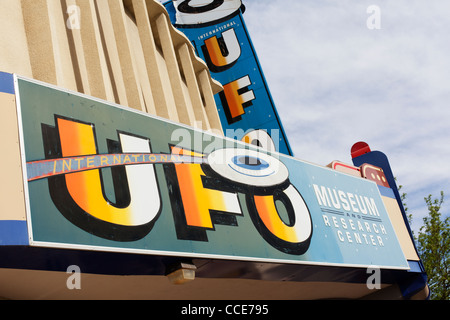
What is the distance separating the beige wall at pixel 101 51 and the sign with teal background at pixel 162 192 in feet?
4.26

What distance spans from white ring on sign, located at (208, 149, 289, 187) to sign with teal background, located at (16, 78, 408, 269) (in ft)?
0.08

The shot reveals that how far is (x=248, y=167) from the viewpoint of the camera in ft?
27.0

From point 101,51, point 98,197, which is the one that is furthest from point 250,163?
point 98,197

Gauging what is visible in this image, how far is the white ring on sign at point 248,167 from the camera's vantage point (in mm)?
7750

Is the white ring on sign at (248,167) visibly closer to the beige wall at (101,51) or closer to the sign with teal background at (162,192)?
the sign with teal background at (162,192)

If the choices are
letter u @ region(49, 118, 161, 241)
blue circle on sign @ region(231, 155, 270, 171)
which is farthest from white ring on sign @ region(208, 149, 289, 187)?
letter u @ region(49, 118, 161, 241)

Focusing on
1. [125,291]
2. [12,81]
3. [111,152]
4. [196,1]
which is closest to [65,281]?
[125,291]

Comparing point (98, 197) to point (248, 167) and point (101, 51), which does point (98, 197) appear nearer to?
point (248, 167)

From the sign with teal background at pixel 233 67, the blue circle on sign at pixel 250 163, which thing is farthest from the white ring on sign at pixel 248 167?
the sign with teal background at pixel 233 67

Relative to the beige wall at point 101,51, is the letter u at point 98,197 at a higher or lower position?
lower

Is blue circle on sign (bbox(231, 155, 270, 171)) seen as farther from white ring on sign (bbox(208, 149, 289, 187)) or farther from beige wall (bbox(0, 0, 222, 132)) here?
beige wall (bbox(0, 0, 222, 132))
